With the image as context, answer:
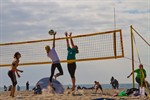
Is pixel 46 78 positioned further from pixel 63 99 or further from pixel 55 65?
pixel 63 99

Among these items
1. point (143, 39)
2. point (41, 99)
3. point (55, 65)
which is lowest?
point (41, 99)

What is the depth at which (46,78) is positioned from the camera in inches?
530

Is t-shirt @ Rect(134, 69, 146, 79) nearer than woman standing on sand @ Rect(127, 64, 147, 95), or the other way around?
woman standing on sand @ Rect(127, 64, 147, 95)

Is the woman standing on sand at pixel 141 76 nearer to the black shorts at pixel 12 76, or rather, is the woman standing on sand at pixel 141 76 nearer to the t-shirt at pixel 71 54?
the t-shirt at pixel 71 54

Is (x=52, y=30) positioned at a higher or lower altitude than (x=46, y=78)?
higher

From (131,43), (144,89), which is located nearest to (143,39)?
(131,43)

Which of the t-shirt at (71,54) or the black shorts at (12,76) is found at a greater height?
the t-shirt at (71,54)

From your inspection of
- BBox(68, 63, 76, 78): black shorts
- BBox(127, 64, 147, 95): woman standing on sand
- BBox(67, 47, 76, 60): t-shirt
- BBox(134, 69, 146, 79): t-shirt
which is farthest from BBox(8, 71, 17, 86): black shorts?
BBox(134, 69, 146, 79): t-shirt

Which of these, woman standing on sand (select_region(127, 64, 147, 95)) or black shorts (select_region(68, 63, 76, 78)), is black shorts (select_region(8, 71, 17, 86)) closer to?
black shorts (select_region(68, 63, 76, 78))

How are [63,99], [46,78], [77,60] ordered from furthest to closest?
[46,78] → [77,60] → [63,99]

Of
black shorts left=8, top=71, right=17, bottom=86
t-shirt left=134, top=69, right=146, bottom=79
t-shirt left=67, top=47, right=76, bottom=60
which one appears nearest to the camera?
black shorts left=8, top=71, right=17, bottom=86

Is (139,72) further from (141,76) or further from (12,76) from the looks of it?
(12,76)

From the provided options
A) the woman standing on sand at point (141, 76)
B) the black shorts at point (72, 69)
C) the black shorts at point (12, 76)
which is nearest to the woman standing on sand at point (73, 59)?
the black shorts at point (72, 69)

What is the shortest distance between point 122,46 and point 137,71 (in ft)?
4.66
